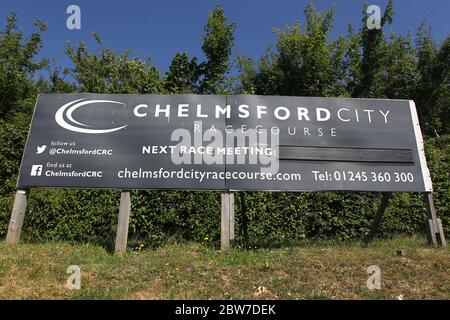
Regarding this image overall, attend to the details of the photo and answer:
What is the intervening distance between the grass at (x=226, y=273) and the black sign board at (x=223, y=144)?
44.6 inches

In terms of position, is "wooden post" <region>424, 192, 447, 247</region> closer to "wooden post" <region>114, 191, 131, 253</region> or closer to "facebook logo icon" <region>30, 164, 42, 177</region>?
"wooden post" <region>114, 191, 131, 253</region>

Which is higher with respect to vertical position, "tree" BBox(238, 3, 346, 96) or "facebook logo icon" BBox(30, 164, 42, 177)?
"tree" BBox(238, 3, 346, 96)

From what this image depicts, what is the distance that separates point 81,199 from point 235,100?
4.00m

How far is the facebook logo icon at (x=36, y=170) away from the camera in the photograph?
22.1 ft

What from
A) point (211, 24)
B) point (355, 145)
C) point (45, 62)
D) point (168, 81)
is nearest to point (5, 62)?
point (45, 62)

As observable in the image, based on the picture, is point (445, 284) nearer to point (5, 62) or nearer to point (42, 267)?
point (42, 267)

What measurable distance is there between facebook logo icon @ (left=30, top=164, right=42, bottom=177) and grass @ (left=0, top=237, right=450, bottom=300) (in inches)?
48.8

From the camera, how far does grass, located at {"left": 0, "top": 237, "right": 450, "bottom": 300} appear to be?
467 cm

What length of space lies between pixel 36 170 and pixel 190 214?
318 cm

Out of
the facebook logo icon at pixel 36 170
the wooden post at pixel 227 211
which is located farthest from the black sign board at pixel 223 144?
the wooden post at pixel 227 211

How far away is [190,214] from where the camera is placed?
27.7 feet

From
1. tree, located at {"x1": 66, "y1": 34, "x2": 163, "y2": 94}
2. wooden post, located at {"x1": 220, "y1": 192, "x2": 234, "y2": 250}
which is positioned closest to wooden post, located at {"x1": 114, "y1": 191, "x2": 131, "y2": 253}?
wooden post, located at {"x1": 220, "y1": 192, "x2": 234, "y2": 250}

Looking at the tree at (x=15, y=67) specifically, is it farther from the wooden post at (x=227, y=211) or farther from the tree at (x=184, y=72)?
the wooden post at (x=227, y=211)

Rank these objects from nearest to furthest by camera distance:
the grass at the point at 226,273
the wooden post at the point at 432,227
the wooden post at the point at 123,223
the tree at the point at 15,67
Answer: the grass at the point at 226,273, the wooden post at the point at 123,223, the wooden post at the point at 432,227, the tree at the point at 15,67
